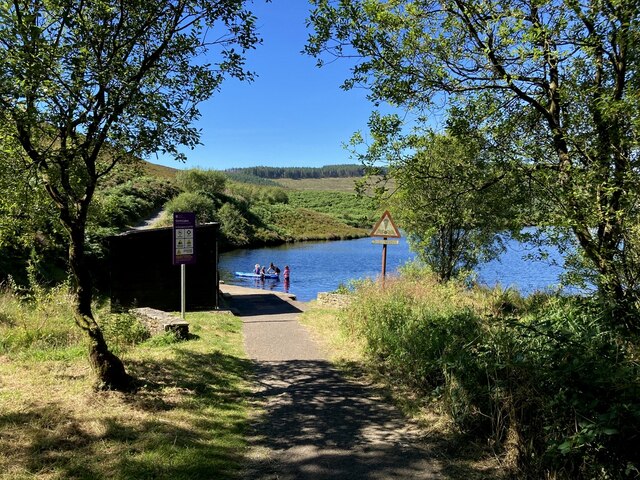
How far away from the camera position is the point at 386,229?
11320 millimetres

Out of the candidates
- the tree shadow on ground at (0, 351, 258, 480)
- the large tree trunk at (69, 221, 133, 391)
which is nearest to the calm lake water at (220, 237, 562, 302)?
the tree shadow on ground at (0, 351, 258, 480)

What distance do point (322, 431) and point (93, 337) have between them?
310cm

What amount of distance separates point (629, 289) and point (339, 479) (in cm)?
353

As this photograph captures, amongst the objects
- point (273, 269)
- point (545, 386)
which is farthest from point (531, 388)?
point (273, 269)

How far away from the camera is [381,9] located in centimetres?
581

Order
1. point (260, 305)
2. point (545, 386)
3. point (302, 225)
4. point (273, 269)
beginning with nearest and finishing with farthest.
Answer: point (545, 386) < point (260, 305) < point (273, 269) < point (302, 225)

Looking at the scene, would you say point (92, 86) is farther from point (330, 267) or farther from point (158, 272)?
point (330, 267)

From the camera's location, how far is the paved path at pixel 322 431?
154 inches

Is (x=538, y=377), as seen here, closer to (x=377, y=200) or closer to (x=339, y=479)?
(x=339, y=479)

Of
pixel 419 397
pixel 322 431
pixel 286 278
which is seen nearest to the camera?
pixel 322 431

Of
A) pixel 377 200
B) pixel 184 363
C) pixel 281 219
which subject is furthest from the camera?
pixel 281 219

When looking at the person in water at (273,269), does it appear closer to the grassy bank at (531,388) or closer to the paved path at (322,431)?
the paved path at (322,431)

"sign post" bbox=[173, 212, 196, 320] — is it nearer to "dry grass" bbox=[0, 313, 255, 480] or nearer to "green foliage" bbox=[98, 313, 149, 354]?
"green foliage" bbox=[98, 313, 149, 354]

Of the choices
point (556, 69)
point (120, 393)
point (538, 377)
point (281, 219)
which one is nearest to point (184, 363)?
point (120, 393)
